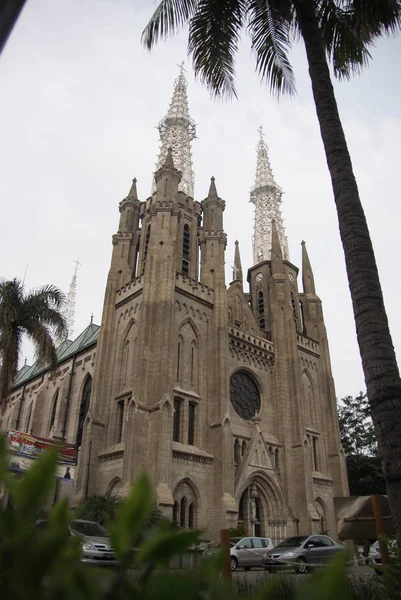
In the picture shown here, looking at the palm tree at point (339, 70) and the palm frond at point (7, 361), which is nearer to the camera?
the palm tree at point (339, 70)

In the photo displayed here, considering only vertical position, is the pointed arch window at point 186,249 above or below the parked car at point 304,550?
above

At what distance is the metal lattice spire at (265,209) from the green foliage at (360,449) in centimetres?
1574

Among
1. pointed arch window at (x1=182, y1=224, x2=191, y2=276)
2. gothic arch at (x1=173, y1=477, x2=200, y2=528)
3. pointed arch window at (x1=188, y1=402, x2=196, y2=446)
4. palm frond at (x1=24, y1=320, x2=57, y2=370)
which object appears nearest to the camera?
palm frond at (x1=24, y1=320, x2=57, y2=370)

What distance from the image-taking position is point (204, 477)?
2573cm

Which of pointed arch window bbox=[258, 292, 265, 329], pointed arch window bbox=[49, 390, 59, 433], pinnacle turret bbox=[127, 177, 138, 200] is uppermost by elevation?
pinnacle turret bbox=[127, 177, 138, 200]

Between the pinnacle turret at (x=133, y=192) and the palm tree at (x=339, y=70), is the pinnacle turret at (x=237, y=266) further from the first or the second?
the palm tree at (x=339, y=70)

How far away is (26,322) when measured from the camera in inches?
834

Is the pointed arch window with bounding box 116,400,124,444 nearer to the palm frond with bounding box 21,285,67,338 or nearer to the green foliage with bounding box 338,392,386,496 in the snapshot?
the palm frond with bounding box 21,285,67,338

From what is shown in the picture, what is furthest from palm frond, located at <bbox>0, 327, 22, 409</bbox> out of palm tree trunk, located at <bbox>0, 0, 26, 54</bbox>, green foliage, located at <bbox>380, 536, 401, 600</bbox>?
palm tree trunk, located at <bbox>0, 0, 26, 54</bbox>

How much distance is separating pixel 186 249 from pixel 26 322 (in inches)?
614

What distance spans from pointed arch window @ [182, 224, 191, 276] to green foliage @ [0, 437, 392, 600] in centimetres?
3143

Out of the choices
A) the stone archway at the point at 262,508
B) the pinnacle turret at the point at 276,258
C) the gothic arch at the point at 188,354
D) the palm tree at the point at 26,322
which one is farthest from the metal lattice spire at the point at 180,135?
the stone archway at the point at 262,508

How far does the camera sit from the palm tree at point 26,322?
1988 cm

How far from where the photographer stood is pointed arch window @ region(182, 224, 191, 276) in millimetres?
33625
